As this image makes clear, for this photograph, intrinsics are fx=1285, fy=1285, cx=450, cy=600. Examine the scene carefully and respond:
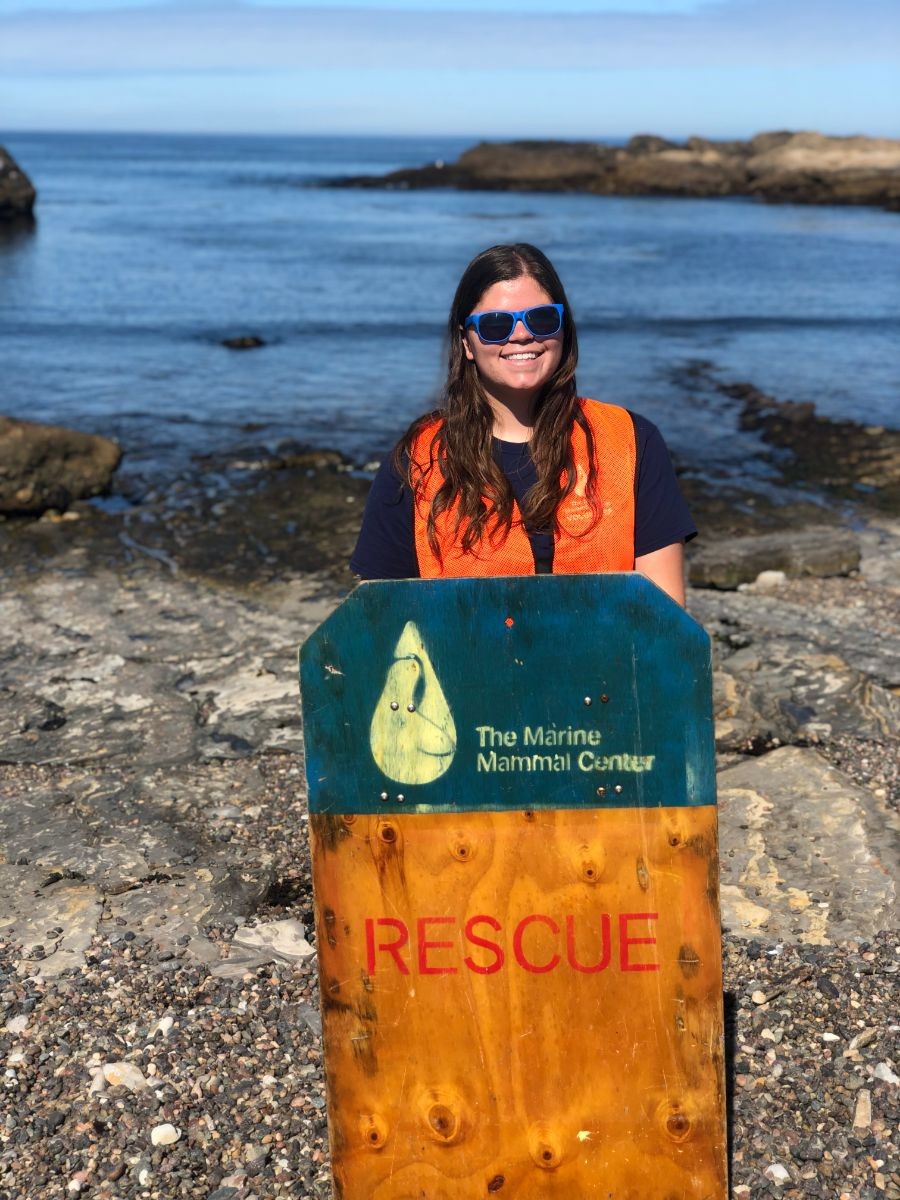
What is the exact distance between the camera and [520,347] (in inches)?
121

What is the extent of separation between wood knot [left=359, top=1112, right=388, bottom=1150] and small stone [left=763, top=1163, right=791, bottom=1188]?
1039 mm

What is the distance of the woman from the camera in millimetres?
3053

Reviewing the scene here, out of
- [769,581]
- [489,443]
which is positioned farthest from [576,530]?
[769,581]

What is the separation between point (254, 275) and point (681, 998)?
107 ft

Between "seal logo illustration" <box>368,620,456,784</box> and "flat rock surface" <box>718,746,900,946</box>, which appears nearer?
"seal logo illustration" <box>368,620,456,784</box>

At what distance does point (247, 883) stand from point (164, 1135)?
1.25 metres

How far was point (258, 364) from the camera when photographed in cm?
1972

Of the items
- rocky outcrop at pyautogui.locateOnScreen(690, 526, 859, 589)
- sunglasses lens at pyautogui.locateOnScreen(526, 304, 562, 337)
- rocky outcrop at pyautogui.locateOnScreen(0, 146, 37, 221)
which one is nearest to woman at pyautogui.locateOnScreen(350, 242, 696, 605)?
sunglasses lens at pyautogui.locateOnScreen(526, 304, 562, 337)

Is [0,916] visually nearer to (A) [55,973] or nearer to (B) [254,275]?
(A) [55,973]

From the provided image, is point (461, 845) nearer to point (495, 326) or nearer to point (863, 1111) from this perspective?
point (495, 326)

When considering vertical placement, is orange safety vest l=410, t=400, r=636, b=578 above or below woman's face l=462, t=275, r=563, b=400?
below

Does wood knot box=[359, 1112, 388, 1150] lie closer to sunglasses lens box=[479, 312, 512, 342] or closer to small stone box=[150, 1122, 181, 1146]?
small stone box=[150, 1122, 181, 1146]

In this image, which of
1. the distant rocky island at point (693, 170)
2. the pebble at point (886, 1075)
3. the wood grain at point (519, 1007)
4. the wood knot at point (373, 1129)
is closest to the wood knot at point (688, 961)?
the wood grain at point (519, 1007)

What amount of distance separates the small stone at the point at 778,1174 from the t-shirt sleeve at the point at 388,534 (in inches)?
67.5
